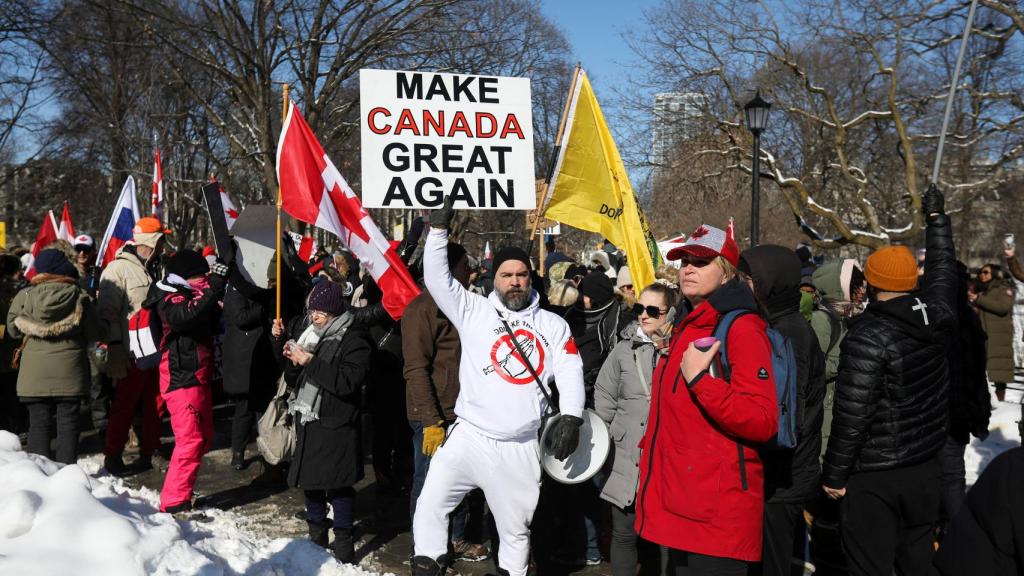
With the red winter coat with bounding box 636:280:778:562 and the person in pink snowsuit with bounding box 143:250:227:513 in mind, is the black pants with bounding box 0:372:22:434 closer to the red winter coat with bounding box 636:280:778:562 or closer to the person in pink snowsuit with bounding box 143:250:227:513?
the person in pink snowsuit with bounding box 143:250:227:513

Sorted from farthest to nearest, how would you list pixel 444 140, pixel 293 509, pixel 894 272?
1. pixel 293 509
2. pixel 444 140
3. pixel 894 272

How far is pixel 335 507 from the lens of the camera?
516cm

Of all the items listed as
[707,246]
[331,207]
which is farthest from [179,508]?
[707,246]

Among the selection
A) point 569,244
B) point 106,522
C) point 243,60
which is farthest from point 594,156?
point 569,244

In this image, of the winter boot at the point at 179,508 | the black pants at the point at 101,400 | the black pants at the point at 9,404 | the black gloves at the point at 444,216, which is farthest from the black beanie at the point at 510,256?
the black pants at the point at 9,404

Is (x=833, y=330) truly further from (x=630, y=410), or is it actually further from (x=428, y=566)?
(x=428, y=566)

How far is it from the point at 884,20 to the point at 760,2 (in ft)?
9.90

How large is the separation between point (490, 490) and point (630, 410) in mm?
970

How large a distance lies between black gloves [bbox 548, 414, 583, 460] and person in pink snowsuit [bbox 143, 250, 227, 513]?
318 centimetres

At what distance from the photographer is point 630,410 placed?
4656 mm

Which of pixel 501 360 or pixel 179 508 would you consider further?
pixel 179 508

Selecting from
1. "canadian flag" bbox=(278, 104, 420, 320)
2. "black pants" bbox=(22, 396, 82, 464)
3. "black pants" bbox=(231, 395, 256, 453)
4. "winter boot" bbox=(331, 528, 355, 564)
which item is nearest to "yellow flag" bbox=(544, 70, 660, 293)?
"canadian flag" bbox=(278, 104, 420, 320)

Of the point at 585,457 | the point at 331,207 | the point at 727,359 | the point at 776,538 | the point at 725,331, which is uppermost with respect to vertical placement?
the point at 331,207

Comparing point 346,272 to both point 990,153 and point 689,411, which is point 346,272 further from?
point 990,153
